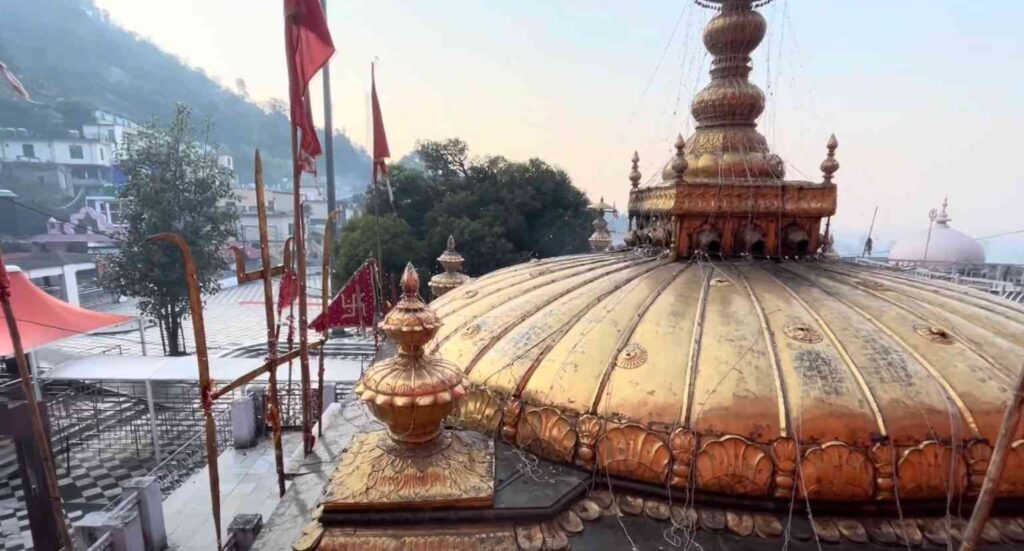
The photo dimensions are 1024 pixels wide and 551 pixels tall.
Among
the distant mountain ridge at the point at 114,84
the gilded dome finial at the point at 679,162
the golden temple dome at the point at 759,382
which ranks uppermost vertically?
the distant mountain ridge at the point at 114,84

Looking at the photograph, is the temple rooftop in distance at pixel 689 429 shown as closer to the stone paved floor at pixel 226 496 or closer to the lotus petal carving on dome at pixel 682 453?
the lotus petal carving on dome at pixel 682 453

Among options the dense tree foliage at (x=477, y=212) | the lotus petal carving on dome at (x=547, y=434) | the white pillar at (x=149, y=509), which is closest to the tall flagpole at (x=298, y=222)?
the lotus petal carving on dome at (x=547, y=434)

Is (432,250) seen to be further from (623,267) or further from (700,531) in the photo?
(700,531)

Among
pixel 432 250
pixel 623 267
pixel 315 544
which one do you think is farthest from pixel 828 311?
pixel 432 250

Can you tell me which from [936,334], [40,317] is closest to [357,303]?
[40,317]

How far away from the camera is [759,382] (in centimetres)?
465

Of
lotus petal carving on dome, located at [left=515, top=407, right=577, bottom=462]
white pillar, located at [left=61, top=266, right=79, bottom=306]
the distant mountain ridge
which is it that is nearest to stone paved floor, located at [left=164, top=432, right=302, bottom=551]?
lotus petal carving on dome, located at [left=515, top=407, right=577, bottom=462]

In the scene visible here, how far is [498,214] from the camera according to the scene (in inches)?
1246

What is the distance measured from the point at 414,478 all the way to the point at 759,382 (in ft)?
11.0

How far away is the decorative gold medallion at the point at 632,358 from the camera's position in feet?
16.5

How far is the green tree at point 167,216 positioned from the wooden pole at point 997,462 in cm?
2793

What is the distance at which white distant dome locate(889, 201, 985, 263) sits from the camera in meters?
27.5

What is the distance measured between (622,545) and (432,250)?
2696 cm

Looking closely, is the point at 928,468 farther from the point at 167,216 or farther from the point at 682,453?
the point at 167,216
